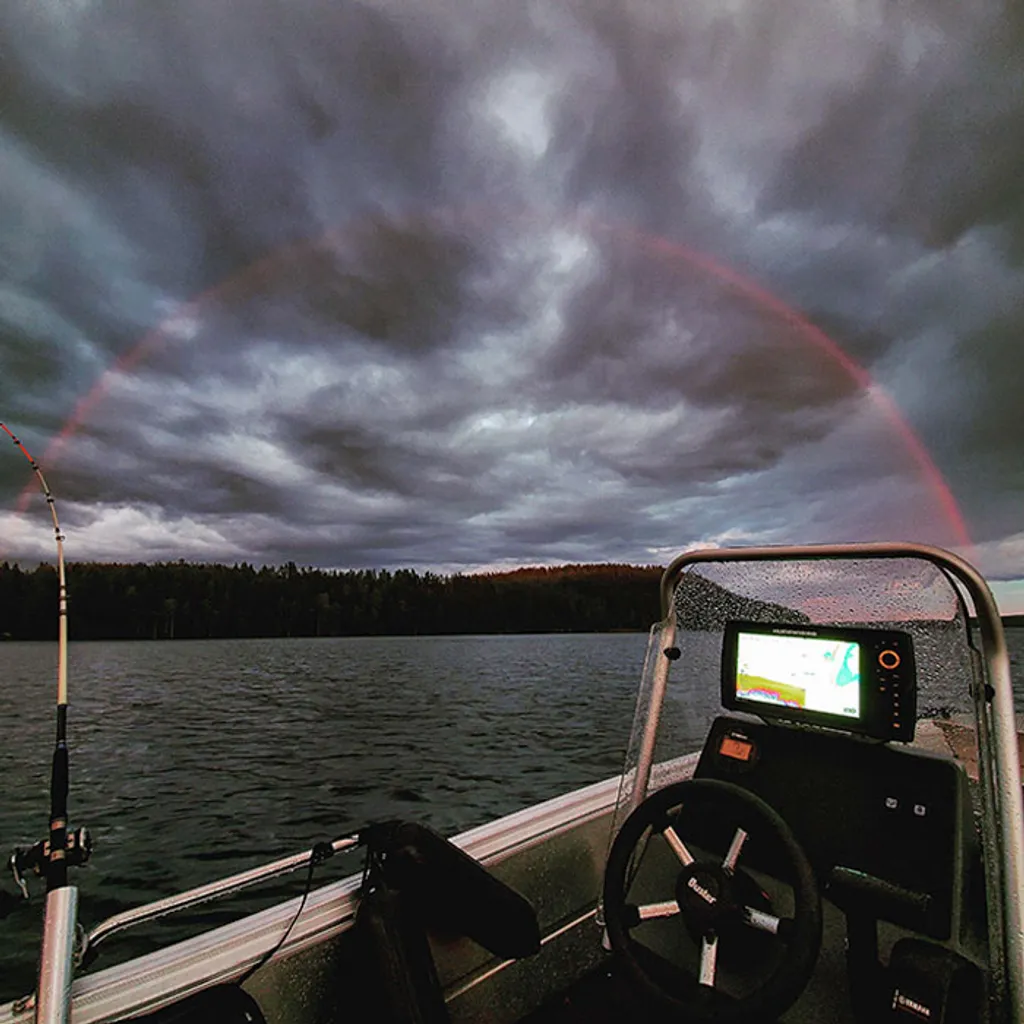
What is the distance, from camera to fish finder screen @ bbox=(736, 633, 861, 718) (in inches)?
83.8

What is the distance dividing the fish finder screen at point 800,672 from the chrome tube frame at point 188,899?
5.10 feet

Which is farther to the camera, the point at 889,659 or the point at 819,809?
the point at 819,809

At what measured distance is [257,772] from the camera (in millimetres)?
12586

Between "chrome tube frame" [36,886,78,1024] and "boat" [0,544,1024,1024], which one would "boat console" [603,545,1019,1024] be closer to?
"boat" [0,544,1024,1024]

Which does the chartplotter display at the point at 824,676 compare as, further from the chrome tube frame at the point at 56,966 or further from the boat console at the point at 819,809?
the chrome tube frame at the point at 56,966

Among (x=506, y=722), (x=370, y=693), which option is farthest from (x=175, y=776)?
(x=370, y=693)

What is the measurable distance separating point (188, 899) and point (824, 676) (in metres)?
2.15

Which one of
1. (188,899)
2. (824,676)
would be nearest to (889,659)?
(824,676)

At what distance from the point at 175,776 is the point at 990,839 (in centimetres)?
1367

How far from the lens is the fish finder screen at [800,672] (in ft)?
6.98

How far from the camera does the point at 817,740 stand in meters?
2.34

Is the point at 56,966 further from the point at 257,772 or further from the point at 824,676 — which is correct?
the point at 257,772

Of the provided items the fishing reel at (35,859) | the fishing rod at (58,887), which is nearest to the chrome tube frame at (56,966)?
the fishing rod at (58,887)

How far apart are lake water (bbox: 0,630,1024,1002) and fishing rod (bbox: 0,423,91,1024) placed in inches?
96.8
